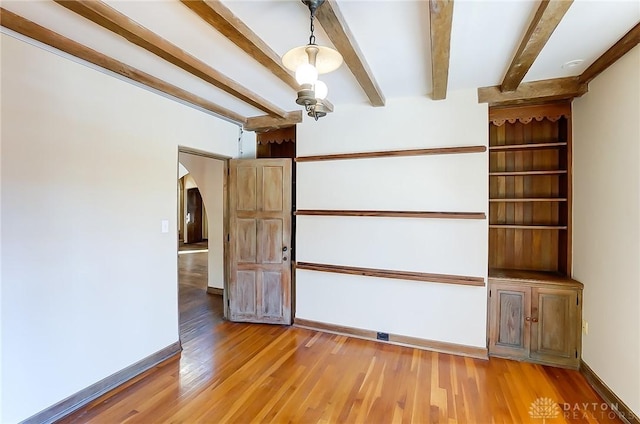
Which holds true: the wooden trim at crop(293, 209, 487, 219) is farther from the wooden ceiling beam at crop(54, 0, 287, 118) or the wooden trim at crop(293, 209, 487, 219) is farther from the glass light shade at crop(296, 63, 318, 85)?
the glass light shade at crop(296, 63, 318, 85)

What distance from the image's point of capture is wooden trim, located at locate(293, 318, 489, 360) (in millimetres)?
3072

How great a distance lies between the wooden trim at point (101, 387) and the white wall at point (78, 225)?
0.05 m

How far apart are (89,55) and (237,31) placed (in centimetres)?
123

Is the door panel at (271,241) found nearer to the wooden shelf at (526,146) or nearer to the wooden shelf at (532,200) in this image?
the wooden shelf at (532,200)

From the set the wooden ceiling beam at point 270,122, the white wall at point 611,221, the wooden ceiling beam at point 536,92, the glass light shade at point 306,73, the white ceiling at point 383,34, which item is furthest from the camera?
the wooden ceiling beam at point 270,122

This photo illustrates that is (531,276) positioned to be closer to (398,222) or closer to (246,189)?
(398,222)

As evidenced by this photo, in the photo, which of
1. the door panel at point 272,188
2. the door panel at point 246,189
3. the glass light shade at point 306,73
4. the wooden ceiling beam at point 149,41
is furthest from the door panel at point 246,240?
the glass light shade at point 306,73

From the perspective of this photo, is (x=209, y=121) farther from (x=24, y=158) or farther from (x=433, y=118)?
(x=433, y=118)

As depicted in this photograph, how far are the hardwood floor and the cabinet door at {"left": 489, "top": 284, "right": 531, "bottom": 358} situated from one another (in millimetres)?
147

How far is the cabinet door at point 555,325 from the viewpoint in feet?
9.27

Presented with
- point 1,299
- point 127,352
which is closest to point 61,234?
point 1,299

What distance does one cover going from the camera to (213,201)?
5195mm

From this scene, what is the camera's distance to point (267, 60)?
2326 millimetres

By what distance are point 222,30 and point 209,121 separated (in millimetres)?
1807
